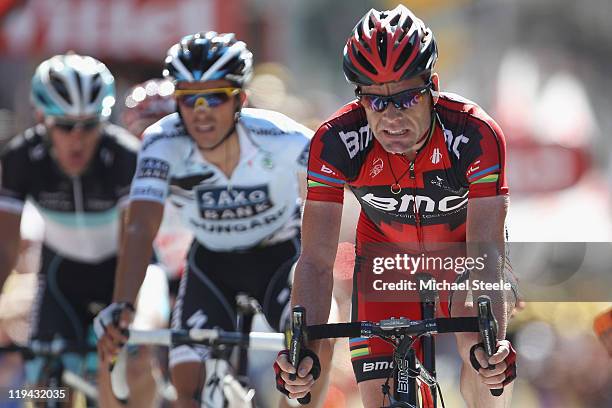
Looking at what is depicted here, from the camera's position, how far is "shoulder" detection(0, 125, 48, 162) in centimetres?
783

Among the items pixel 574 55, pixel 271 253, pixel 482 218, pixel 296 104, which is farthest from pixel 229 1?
pixel 482 218

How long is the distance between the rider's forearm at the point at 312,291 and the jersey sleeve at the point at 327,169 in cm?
28

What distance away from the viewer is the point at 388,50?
5301mm

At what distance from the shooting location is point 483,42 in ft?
52.1

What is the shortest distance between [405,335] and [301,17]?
1156 centimetres

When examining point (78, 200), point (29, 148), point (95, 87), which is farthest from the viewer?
point (95, 87)

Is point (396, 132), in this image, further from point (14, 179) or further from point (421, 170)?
point (14, 179)

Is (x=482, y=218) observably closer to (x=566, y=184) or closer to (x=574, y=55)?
(x=566, y=184)

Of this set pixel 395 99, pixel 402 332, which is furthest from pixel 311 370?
pixel 395 99

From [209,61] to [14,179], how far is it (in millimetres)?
1387

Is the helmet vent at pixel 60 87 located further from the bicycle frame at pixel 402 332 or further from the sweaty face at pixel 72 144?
the bicycle frame at pixel 402 332

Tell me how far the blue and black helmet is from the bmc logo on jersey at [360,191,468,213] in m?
1.76

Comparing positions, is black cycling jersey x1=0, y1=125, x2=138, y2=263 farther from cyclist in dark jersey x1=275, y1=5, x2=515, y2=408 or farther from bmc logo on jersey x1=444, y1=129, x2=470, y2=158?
bmc logo on jersey x1=444, y1=129, x2=470, y2=158

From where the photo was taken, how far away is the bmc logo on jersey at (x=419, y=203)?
5695 millimetres
